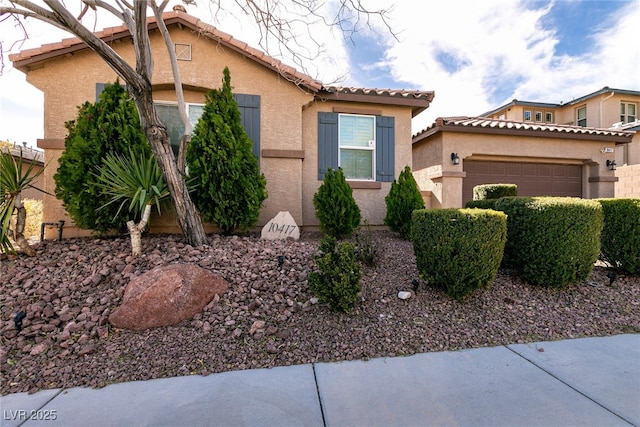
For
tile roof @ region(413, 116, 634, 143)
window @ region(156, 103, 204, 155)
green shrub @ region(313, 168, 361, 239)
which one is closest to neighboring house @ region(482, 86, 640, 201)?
tile roof @ region(413, 116, 634, 143)

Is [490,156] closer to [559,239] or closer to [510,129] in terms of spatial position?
[510,129]

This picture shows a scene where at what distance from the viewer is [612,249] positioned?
14.1 ft

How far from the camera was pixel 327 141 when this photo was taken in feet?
21.5

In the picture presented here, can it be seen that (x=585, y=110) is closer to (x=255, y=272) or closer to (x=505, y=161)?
(x=505, y=161)

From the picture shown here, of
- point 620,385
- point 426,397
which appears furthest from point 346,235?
point 620,385

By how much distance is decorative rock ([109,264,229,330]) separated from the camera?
296 centimetres

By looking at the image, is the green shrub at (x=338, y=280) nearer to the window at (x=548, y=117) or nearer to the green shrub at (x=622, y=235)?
the green shrub at (x=622, y=235)

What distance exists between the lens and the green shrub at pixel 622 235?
411 cm

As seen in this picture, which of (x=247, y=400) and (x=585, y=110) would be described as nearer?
(x=247, y=400)

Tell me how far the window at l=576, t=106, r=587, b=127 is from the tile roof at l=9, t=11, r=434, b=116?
17079mm

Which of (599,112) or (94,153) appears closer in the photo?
(94,153)

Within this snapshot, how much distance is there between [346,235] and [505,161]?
6.15m

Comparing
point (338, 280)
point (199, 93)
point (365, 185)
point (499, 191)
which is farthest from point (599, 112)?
point (338, 280)

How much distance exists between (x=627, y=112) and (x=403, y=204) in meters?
20.2
